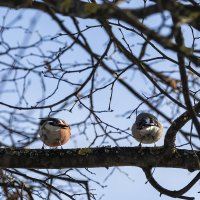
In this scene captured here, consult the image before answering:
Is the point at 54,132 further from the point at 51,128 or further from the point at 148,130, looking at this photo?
the point at 148,130

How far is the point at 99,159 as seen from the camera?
15.3 feet

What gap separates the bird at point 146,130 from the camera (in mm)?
6684

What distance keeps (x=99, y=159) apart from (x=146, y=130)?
2.15 m

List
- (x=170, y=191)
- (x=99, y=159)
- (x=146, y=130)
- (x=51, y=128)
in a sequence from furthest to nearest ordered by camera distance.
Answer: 1. (x=51, y=128)
2. (x=146, y=130)
3. (x=99, y=159)
4. (x=170, y=191)

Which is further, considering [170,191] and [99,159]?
[99,159]

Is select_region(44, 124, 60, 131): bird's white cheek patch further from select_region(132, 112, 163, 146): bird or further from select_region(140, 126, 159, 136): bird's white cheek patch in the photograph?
select_region(140, 126, 159, 136): bird's white cheek patch

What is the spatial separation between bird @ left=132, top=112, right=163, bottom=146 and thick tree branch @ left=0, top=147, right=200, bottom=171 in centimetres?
199

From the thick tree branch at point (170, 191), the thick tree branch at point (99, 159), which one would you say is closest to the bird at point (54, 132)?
the thick tree branch at point (99, 159)

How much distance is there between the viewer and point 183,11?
2.79m

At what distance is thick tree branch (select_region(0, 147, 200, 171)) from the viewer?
464 cm

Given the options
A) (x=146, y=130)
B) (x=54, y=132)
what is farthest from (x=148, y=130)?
(x=54, y=132)

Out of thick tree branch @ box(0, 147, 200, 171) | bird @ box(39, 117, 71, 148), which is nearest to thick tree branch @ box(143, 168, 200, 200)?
thick tree branch @ box(0, 147, 200, 171)

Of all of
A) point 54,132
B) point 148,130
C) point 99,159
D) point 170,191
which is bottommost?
point 170,191

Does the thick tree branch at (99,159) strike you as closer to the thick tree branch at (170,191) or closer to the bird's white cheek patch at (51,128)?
the thick tree branch at (170,191)
